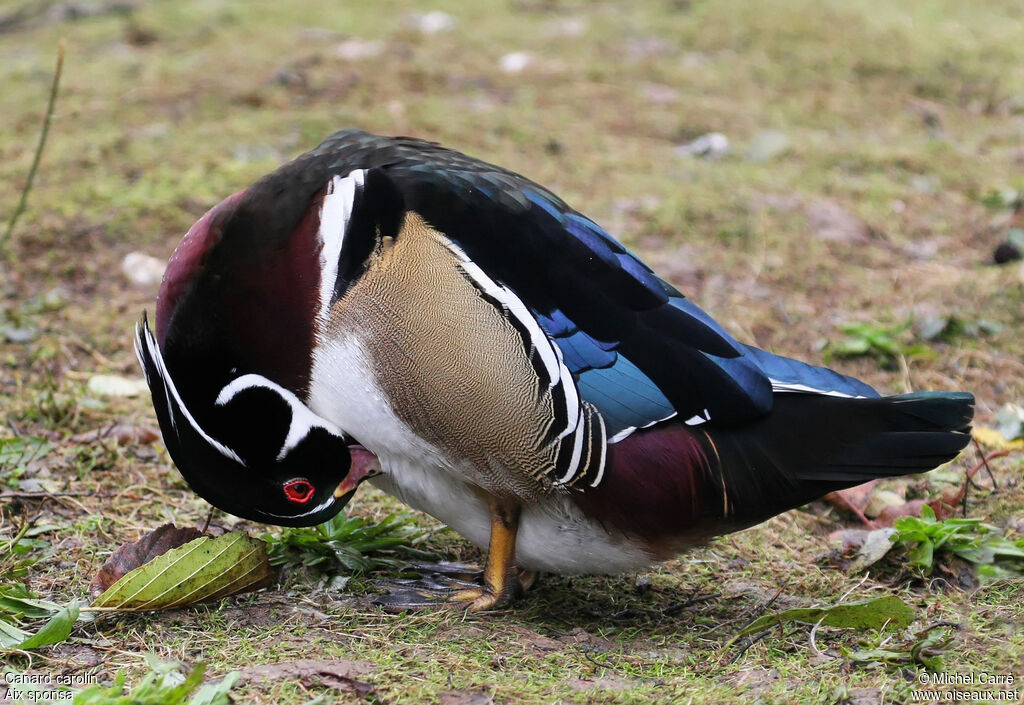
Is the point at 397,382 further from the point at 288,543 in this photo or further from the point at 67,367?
the point at 67,367

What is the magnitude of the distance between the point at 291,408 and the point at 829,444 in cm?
112

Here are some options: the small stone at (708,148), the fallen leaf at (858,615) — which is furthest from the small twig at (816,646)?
the small stone at (708,148)

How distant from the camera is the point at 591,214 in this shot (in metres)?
4.96

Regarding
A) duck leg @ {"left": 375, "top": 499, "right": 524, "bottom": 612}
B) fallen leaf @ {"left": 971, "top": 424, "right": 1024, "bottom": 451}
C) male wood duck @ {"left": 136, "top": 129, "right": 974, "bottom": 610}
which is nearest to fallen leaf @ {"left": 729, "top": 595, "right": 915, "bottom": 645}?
male wood duck @ {"left": 136, "top": 129, "right": 974, "bottom": 610}

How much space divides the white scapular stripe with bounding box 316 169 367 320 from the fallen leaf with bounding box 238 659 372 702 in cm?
66

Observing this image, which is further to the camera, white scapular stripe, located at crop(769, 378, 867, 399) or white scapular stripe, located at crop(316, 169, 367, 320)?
white scapular stripe, located at crop(769, 378, 867, 399)

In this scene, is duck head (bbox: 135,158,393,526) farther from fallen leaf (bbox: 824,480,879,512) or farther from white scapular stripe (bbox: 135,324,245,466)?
fallen leaf (bbox: 824,480,879,512)

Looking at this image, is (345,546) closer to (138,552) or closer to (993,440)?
(138,552)

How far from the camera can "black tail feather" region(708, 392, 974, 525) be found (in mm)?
2428

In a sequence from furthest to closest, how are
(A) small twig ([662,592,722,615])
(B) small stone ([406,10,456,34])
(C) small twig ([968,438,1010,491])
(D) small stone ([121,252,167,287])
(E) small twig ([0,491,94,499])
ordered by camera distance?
1. (B) small stone ([406,10,456,34])
2. (D) small stone ([121,252,167,287])
3. (C) small twig ([968,438,1010,491])
4. (E) small twig ([0,491,94,499])
5. (A) small twig ([662,592,722,615])

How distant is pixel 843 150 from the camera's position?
19.0 ft

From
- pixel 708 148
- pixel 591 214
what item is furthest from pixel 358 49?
pixel 591 214

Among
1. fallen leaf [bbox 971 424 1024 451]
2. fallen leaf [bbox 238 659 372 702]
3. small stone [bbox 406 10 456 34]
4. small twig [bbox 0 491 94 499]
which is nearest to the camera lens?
fallen leaf [bbox 238 659 372 702]

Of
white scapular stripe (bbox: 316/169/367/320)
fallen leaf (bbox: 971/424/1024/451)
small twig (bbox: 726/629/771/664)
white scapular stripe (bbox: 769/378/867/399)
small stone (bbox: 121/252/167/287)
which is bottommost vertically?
fallen leaf (bbox: 971/424/1024/451)
